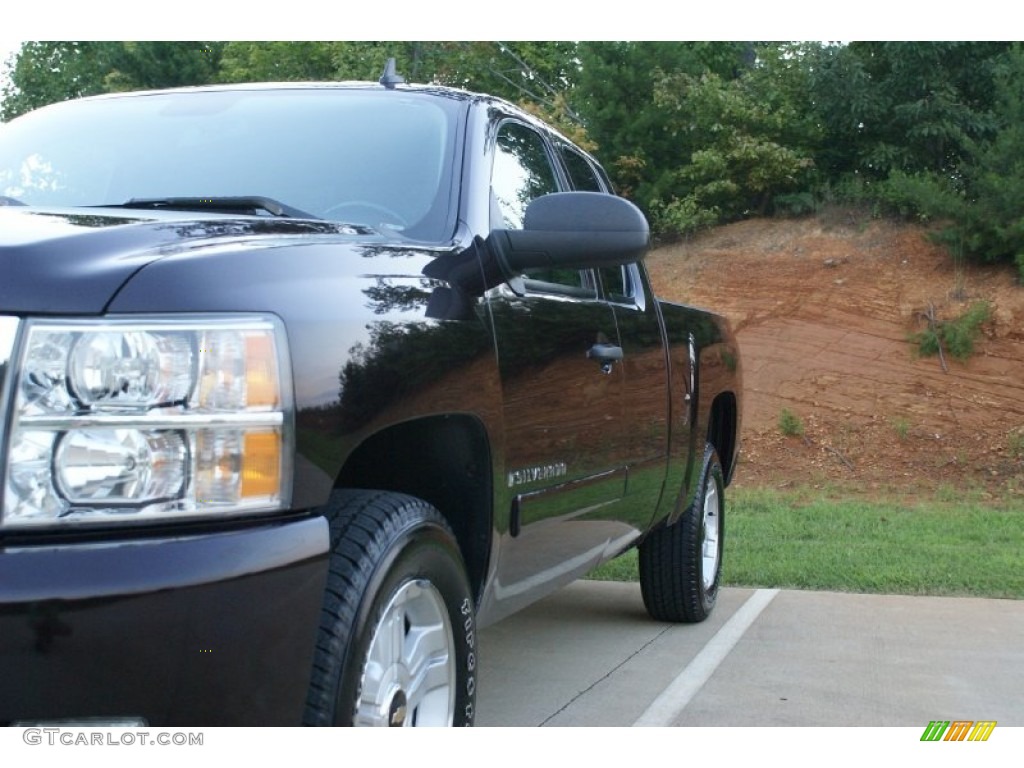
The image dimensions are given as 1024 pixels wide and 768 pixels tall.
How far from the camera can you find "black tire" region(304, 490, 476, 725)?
2410 mm

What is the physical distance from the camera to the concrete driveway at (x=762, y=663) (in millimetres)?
4578

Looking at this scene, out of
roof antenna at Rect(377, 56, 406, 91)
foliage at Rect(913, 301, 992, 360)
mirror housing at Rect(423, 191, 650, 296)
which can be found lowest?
foliage at Rect(913, 301, 992, 360)

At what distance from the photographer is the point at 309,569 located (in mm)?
2281

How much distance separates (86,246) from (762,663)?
12.3ft

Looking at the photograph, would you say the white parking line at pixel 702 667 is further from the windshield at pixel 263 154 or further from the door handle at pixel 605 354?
the windshield at pixel 263 154

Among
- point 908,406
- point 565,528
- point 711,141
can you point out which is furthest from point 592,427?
point 711,141

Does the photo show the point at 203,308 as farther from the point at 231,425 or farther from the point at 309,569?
the point at 309,569

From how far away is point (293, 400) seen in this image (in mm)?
2342

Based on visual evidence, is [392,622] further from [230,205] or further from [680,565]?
[680,565]

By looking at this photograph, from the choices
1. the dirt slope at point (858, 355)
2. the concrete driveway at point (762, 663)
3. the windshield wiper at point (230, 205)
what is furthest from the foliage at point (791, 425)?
the windshield wiper at point (230, 205)

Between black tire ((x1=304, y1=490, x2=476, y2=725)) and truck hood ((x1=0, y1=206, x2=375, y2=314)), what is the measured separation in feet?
2.02
